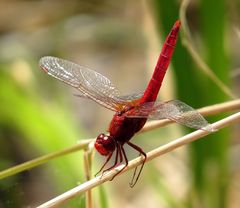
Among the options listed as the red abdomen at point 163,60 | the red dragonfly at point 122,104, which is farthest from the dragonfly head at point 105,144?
the red abdomen at point 163,60

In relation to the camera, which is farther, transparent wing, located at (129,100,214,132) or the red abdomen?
the red abdomen

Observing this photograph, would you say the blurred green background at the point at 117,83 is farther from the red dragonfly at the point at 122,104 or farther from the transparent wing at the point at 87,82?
the transparent wing at the point at 87,82

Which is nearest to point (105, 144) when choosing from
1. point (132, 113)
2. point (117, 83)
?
point (132, 113)

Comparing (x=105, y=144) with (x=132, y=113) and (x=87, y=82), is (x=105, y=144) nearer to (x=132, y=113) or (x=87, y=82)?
(x=132, y=113)

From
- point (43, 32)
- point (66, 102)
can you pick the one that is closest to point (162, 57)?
point (66, 102)

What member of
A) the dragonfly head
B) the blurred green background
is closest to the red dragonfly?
the dragonfly head

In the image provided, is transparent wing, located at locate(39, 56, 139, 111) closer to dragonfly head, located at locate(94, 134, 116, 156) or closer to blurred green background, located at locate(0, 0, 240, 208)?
dragonfly head, located at locate(94, 134, 116, 156)
